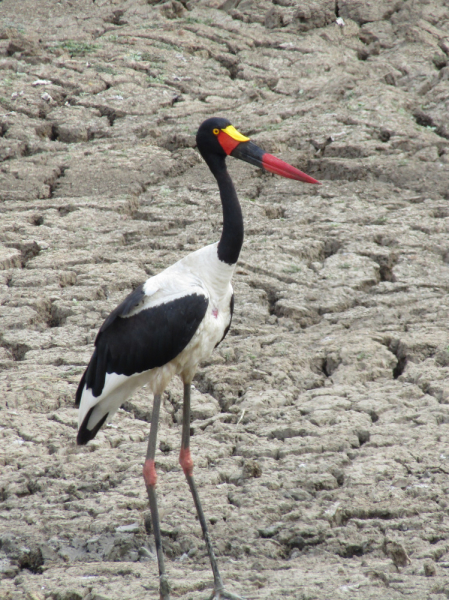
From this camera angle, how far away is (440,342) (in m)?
3.82

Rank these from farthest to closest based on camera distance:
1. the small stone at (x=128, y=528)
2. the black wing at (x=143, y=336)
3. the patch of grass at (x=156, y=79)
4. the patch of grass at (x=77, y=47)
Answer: the patch of grass at (x=77, y=47), the patch of grass at (x=156, y=79), the small stone at (x=128, y=528), the black wing at (x=143, y=336)

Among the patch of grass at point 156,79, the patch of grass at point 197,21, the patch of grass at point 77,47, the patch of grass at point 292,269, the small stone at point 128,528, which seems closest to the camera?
the small stone at point 128,528

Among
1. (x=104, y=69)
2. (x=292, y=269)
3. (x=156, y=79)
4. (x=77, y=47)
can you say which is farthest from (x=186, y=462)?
(x=77, y=47)

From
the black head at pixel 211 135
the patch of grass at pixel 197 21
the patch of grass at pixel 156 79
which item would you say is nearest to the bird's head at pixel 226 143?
the black head at pixel 211 135

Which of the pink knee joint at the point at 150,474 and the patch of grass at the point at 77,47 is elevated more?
the patch of grass at the point at 77,47

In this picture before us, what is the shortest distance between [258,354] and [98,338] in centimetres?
124

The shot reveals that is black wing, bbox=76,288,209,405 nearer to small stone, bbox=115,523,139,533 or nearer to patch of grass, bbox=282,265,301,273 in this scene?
small stone, bbox=115,523,139,533

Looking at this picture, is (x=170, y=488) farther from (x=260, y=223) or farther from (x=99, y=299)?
(x=260, y=223)

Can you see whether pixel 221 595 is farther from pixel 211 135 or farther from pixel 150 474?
pixel 211 135

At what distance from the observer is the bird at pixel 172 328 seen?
266 centimetres

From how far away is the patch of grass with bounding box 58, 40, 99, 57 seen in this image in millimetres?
7301

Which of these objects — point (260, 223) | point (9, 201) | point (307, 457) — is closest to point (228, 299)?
point (307, 457)

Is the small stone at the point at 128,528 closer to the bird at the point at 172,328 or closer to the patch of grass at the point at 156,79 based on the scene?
the bird at the point at 172,328

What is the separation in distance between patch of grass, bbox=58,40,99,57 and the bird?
193 inches
